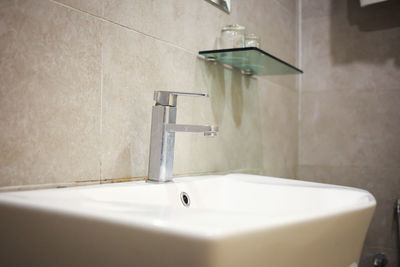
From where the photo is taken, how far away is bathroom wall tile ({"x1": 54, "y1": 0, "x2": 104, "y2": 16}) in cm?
69

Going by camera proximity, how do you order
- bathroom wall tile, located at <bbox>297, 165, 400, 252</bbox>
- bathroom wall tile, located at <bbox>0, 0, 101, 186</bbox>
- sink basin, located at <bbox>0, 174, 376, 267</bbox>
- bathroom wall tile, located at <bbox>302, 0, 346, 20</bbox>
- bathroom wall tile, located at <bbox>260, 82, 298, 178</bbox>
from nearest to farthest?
sink basin, located at <bbox>0, 174, 376, 267</bbox>, bathroom wall tile, located at <bbox>0, 0, 101, 186</bbox>, bathroom wall tile, located at <bbox>260, 82, 298, 178</bbox>, bathroom wall tile, located at <bbox>297, 165, 400, 252</bbox>, bathroom wall tile, located at <bbox>302, 0, 346, 20</bbox>

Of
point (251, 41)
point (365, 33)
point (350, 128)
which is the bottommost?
point (350, 128)

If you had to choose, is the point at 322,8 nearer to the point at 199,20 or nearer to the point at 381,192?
the point at 381,192

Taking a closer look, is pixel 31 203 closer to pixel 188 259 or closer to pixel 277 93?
pixel 188 259

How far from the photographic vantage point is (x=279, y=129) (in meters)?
1.65

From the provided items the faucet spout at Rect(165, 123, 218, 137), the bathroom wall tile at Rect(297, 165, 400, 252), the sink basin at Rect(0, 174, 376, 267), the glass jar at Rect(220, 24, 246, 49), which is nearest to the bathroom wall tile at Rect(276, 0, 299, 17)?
the glass jar at Rect(220, 24, 246, 49)

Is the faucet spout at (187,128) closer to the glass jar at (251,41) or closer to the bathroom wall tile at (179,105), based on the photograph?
the bathroom wall tile at (179,105)

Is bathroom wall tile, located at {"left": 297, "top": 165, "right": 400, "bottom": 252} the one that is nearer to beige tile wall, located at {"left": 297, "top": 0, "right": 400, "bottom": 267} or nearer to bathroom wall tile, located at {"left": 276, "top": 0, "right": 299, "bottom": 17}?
beige tile wall, located at {"left": 297, "top": 0, "right": 400, "bottom": 267}

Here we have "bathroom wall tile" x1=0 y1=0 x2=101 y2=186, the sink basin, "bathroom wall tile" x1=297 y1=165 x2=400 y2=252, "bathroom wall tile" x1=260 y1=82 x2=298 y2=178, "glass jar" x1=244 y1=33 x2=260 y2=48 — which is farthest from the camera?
"bathroom wall tile" x1=297 y1=165 x2=400 y2=252

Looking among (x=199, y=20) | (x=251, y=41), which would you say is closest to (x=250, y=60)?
(x=251, y=41)

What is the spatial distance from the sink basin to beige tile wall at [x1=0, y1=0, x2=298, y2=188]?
0.11 meters

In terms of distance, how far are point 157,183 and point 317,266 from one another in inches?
15.3

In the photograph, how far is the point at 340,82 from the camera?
70.4 inches

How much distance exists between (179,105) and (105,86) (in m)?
0.27
